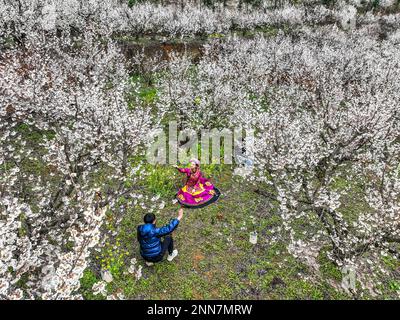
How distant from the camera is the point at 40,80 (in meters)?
9.17

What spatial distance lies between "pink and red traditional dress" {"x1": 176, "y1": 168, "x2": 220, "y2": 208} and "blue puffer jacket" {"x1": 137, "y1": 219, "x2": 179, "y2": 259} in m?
2.31

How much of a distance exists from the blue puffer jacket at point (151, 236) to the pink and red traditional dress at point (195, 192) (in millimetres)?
2312

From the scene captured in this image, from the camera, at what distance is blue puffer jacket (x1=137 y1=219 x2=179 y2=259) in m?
5.79

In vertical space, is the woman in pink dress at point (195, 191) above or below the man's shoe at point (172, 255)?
above

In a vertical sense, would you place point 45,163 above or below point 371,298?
above

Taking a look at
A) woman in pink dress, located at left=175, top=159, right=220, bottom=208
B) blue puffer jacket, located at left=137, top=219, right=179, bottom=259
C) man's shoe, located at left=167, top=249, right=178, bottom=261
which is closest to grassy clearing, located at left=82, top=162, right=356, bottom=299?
man's shoe, located at left=167, top=249, right=178, bottom=261

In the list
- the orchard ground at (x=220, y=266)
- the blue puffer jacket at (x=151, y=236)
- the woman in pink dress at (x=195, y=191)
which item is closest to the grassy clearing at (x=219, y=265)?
the orchard ground at (x=220, y=266)

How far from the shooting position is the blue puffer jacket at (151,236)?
19.0ft

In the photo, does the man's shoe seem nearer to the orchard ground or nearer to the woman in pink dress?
the orchard ground

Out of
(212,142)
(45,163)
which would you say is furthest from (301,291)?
(45,163)

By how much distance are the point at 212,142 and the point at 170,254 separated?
5.94 m

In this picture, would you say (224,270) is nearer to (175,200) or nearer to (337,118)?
(175,200)

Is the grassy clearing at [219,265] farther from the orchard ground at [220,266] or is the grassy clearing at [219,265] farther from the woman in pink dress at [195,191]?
the woman in pink dress at [195,191]

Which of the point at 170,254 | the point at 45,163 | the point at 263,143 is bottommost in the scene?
the point at 170,254
